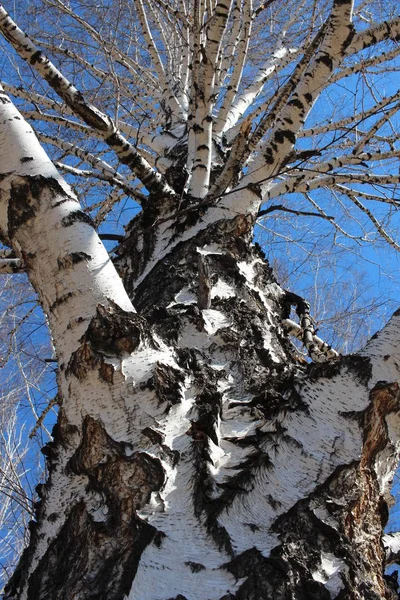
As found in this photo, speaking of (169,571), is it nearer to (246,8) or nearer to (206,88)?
(206,88)

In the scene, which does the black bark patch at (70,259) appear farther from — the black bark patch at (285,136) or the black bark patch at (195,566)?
the black bark patch at (285,136)

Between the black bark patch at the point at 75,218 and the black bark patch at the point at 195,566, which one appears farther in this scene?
the black bark patch at the point at 75,218

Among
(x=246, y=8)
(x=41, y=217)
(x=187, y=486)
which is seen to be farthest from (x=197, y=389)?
(x=246, y=8)

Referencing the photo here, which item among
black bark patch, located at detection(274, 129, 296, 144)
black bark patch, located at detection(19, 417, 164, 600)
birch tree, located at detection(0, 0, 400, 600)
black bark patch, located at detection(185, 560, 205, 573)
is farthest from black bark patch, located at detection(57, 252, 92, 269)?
black bark patch, located at detection(274, 129, 296, 144)

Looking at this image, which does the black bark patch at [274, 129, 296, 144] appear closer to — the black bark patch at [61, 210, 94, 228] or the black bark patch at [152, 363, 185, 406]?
the black bark patch at [61, 210, 94, 228]

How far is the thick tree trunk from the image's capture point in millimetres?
984

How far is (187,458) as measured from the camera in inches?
46.8

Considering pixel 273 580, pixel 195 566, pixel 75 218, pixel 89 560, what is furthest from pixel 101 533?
pixel 75 218

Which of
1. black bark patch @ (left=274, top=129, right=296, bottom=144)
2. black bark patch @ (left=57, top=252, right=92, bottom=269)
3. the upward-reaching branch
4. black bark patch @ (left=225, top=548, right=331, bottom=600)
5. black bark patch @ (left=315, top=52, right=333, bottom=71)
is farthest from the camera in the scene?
black bark patch @ (left=274, top=129, right=296, bottom=144)

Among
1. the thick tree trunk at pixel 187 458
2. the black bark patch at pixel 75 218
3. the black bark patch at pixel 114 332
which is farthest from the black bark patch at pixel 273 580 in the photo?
the black bark patch at pixel 75 218

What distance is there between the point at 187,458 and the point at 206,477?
6cm

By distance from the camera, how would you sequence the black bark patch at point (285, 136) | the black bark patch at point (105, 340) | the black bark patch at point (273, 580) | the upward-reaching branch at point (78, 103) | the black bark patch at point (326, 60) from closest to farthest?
1. the black bark patch at point (273, 580)
2. the black bark patch at point (105, 340)
3. the upward-reaching branch at point (78, 103)
4. the black bark patch at point (326, 60)
5. the black bark patch at point (285, 136)

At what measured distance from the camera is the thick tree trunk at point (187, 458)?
98 centimetres

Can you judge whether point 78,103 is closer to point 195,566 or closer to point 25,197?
point 25,197
